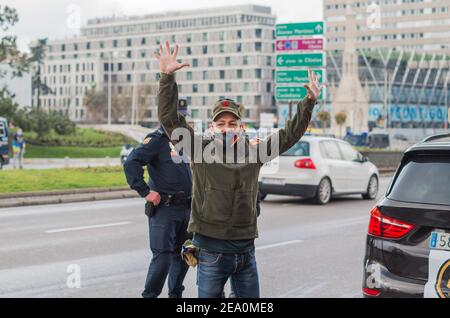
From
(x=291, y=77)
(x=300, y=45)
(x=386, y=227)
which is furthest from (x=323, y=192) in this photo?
(x=386, y=227)

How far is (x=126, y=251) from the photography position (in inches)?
426

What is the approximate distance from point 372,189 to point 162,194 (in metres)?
14.3

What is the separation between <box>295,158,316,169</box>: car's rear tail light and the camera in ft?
60.1

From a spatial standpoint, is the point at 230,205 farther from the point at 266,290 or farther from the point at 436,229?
the point at 266,290

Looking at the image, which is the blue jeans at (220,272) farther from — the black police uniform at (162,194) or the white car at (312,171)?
the white car at (312,171)

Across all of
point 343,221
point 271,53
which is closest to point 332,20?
point 271,53

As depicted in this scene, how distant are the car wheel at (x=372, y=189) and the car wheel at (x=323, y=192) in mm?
1874

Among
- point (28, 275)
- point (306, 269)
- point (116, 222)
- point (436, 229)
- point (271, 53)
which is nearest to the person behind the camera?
point (436, 229)

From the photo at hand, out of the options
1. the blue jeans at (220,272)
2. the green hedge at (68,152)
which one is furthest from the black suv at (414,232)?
the green hedge at (68,152)

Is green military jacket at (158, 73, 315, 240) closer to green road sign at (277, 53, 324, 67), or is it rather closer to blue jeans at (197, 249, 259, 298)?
blue jeans at (197, 249, 259, 298)

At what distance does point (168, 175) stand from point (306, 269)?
125 inches

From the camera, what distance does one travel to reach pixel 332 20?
150m

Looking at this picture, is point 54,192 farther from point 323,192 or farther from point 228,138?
point 228,138

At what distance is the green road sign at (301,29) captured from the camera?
28578mm
